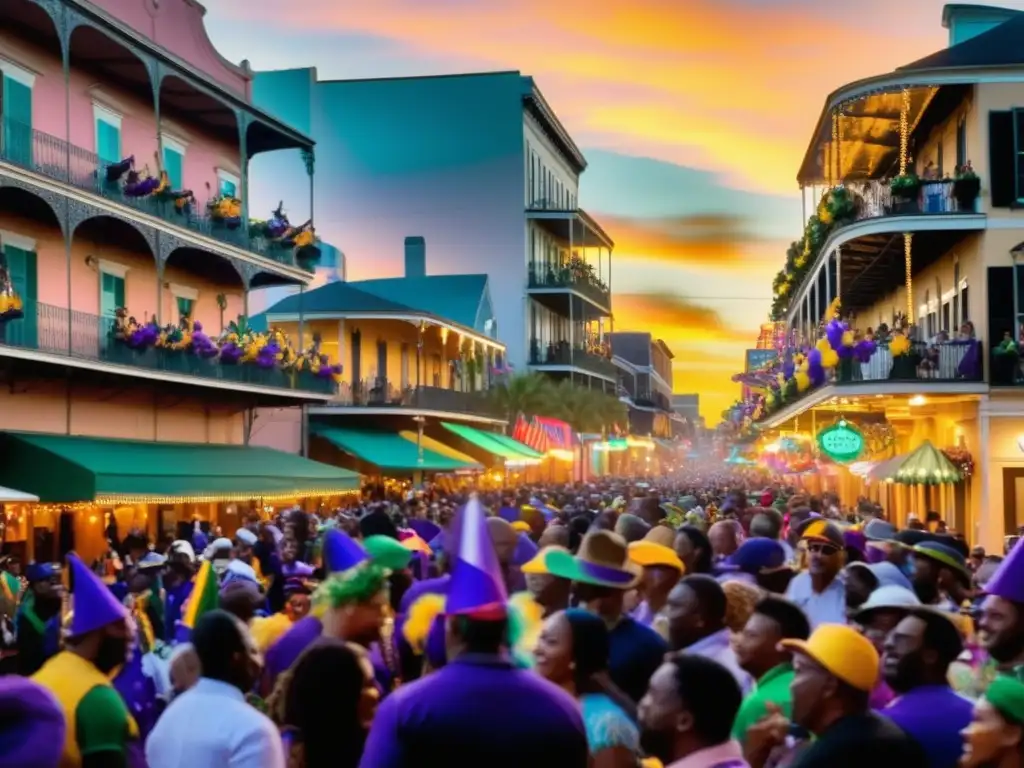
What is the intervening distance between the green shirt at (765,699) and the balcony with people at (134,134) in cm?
1716

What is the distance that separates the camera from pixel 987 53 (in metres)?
23.6

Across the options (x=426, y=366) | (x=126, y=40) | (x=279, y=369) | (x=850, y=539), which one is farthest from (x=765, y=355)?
(x=850, y=539)

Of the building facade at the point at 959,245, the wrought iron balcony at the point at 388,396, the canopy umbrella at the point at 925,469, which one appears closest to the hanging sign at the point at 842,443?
the building facade at the point at 959,245

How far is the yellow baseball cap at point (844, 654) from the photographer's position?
4.95 metres

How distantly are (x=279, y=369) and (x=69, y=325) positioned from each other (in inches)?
365

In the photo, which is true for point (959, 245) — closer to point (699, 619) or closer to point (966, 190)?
point (966, 190)

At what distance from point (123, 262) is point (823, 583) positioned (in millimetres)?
19807

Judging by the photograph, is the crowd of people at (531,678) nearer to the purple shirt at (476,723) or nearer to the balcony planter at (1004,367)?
the purple shirt at (476,723)

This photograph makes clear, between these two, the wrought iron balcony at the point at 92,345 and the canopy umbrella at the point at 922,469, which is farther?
the canopy umbrella at the point at 922,469

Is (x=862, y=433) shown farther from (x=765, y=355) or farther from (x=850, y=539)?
(x=765, y=355)

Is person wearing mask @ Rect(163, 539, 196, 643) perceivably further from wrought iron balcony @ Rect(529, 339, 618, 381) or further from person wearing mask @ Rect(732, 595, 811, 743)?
wrought iron balcony @ Rect(529, 339, 618, 381)

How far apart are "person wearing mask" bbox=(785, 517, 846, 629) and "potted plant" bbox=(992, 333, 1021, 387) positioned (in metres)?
13.5

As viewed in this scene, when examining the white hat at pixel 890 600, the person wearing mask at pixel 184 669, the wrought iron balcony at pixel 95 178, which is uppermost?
the wrought iron balcony at pixel 95 178

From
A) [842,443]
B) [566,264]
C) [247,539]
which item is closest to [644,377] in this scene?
[566,264]
